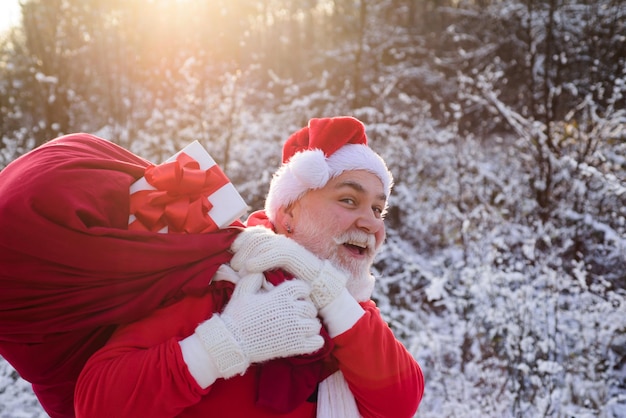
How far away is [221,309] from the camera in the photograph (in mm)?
1262

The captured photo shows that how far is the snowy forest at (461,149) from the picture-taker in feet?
11.4

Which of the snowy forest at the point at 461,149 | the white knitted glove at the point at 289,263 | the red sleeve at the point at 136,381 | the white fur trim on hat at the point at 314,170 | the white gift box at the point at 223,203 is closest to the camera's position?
the red sleeve at the point at 136,381

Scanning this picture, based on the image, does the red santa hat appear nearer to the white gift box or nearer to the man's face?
the man's face

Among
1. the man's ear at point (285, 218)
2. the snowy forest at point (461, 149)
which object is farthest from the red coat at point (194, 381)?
the snowy forest at point (461, 149)

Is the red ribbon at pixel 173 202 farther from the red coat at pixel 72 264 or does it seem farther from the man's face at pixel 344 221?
the man's face at pixel 344 221

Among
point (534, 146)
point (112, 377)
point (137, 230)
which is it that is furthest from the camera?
point (534, 146)

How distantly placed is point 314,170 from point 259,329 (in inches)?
21.3

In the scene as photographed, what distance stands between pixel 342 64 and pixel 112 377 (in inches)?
420

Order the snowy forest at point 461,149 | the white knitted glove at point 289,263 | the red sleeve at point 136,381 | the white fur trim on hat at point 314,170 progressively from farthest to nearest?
the snowy forest at point 461,149, the white fur trim on hat at point 314,170, the white knitted glove at point 289,263, the red sleeve at point 136,381

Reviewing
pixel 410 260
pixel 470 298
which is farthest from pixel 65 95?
pixel 470 298

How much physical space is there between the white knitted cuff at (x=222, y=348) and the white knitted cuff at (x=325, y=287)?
243 millimetres

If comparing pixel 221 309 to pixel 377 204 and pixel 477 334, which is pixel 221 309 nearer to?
pixel 377 204

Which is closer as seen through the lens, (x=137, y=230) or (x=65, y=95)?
(x=137, y=230)

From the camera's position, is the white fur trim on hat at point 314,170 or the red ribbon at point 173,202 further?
the white fur trim on hat at point 314,170
